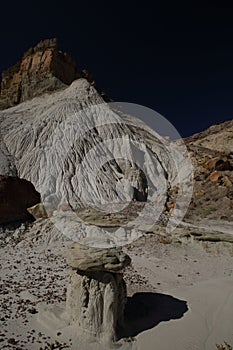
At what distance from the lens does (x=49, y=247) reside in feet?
48.9

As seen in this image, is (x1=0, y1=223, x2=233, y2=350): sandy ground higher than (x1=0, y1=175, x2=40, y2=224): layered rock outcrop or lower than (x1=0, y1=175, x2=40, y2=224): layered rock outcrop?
higher

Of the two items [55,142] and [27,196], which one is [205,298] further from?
[55,142]

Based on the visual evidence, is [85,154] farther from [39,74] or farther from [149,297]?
[39,74]

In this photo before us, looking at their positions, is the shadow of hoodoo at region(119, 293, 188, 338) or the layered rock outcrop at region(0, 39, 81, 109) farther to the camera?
the layered rock outcrop at region(0, 39, 81, 109)

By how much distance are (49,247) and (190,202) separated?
984 centimetres

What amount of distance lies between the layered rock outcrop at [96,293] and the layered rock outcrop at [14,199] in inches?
508

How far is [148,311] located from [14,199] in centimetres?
1359

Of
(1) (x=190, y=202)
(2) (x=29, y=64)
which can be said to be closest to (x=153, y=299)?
(1) (x=190, y=202)

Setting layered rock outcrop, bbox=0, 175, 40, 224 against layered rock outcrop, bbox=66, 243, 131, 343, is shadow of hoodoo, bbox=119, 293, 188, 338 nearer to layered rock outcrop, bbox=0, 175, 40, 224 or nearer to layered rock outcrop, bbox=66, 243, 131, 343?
layered rock outcrop, bbox=66, 243, 131, 343

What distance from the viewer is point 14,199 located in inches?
769

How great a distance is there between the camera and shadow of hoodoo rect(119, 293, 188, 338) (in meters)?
7.37

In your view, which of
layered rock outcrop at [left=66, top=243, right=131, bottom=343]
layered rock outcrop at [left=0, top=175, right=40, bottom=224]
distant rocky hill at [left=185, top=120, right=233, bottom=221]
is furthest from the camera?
layered rock outcrop at [left=0, top=175, right=40, bottom=224]

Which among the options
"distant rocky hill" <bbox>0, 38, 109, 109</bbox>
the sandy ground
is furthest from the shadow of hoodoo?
"distant rocky hill" <bbox>0, 38, 109, 109</bbox>

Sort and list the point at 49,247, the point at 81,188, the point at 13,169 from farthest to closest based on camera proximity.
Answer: the point at 13,169 < the point at 81,188 < the point at 49,247
